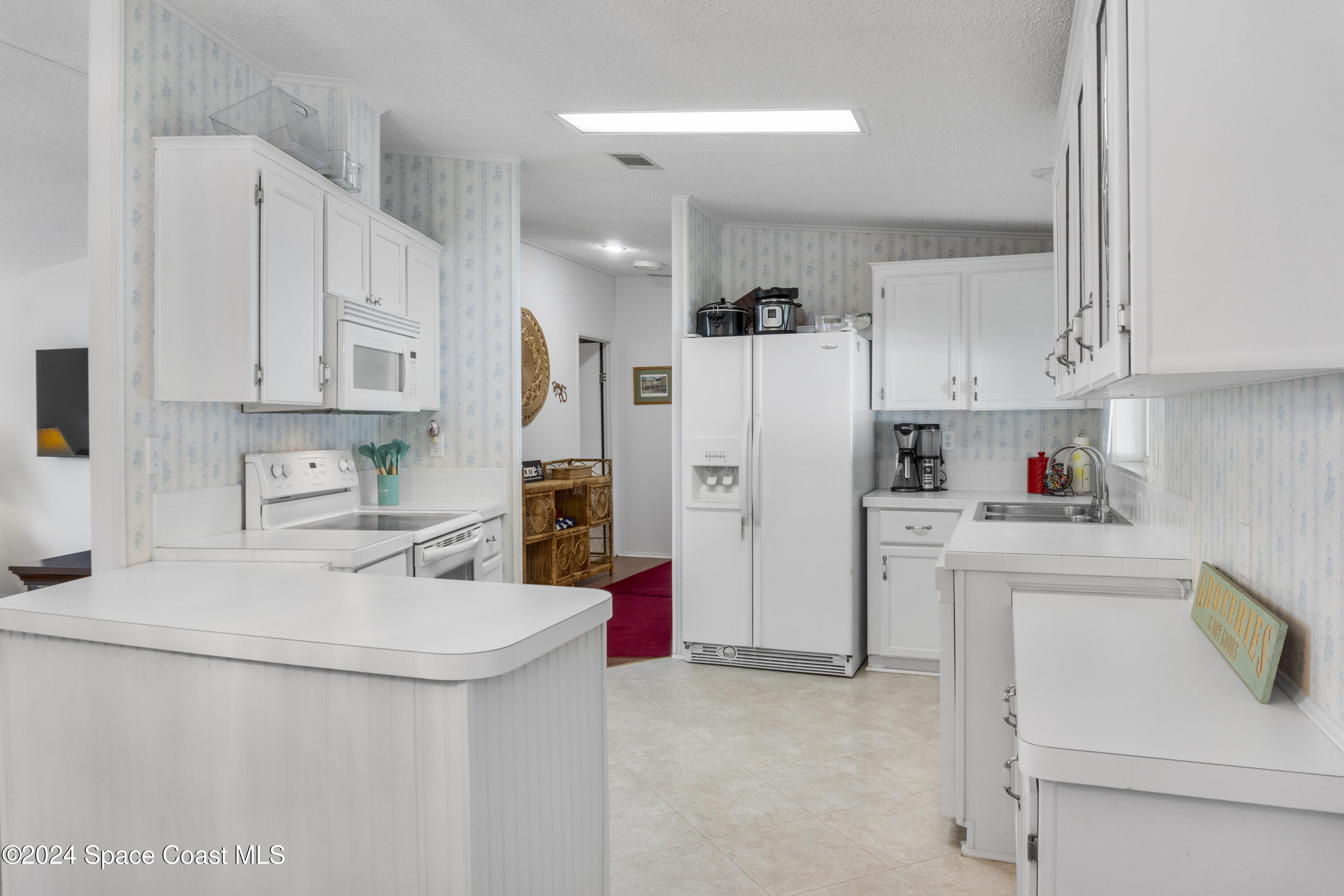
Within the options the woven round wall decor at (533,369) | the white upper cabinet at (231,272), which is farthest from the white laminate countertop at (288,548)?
the woven round wall decor at (533,369)

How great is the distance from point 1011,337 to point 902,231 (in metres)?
0.95

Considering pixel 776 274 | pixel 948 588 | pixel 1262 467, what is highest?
pixel 776 274

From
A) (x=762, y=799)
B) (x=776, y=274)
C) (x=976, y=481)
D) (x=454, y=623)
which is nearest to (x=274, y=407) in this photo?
(x=454, y=623)

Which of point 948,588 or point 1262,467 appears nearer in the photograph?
point 1262,467

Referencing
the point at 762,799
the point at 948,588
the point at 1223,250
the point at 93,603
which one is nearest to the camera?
the point at 1223,250

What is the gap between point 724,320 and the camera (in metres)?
4.34

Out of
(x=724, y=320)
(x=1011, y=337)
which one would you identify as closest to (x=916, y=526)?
(x=1011, y=337)

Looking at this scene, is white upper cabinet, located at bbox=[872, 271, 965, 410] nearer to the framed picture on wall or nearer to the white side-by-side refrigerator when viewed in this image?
the white side-by-side refrigerator

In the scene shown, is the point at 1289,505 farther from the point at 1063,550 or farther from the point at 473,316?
the point at 473,316

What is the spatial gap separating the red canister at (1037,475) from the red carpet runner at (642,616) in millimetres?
2135

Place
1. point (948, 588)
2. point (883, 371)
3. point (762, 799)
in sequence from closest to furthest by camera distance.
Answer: point (948, 588) → point (762, 799) → point (883, 371)

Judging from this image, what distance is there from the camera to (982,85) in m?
2.92

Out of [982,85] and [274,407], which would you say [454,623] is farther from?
[982,85]

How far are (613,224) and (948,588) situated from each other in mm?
3582
